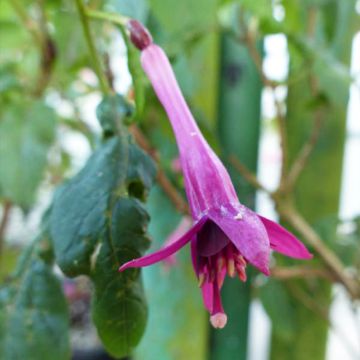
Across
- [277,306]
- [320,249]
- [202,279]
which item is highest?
[202,279]

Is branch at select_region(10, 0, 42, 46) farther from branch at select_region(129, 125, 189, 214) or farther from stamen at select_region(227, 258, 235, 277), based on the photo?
stamen at select_region(227, 258, 235, 277)

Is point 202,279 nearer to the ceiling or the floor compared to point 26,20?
nearer to the floor

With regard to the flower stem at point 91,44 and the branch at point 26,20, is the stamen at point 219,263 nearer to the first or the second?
the flower stem at point 91,44

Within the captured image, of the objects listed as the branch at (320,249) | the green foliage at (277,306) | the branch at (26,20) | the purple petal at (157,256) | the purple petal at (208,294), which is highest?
the branch at (26,20)

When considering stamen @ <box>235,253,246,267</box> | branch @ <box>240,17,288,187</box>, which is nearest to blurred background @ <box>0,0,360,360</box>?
branch @ <box>240,17,288,187</box>

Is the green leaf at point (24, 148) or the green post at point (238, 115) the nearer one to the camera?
the green leaf at point (24, 148)

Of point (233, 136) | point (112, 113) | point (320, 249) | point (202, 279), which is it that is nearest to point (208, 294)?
point (202, 279)

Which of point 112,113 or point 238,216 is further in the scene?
point 112,113

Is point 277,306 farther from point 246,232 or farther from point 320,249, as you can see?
point 246,232

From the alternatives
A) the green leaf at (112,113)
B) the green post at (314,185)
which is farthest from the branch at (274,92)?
the green leaf at (112,113)
